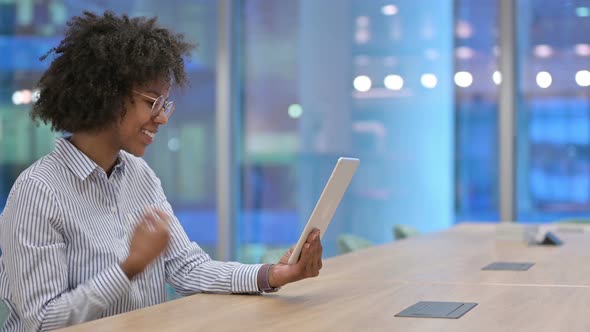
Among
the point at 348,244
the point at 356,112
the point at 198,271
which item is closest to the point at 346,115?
the point at 356,112

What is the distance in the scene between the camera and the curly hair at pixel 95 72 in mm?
2250

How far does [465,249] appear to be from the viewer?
4.00 m

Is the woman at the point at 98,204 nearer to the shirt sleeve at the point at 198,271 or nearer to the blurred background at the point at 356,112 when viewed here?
the shirt sleeve at the point at 198,271

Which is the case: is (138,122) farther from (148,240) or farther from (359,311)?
(359,311)

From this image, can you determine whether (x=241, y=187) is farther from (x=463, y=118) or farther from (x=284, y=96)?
(x=463, y=118)

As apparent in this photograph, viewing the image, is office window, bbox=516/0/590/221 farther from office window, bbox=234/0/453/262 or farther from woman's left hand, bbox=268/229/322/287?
woman's left hand, bbox=268/229/322/287

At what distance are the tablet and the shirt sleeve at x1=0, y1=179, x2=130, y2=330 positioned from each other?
46 centimetres

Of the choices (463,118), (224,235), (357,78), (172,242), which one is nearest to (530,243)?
(172,242)

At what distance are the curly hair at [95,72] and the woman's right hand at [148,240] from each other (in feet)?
1.23

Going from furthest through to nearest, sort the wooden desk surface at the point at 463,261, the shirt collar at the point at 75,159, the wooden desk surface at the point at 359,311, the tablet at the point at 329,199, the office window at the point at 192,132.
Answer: the office window at the point at 192,132, the wooden desk surface at the point at 463,261, the shirt collar at the point at 75,159, the tablet at the point at 329,199, the wooden desk surface at the point at 359,311

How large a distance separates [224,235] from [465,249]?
145 inches

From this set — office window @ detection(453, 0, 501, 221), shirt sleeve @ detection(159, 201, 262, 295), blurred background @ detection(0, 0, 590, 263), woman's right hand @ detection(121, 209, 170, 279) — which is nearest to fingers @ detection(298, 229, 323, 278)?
shirt sleeve @ detection(159, 201, 262, 295)

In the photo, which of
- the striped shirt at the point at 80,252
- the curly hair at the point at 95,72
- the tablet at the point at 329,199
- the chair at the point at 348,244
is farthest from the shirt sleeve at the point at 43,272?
the chair at the point at 348,244

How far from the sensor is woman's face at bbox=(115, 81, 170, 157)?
2.29 metres
